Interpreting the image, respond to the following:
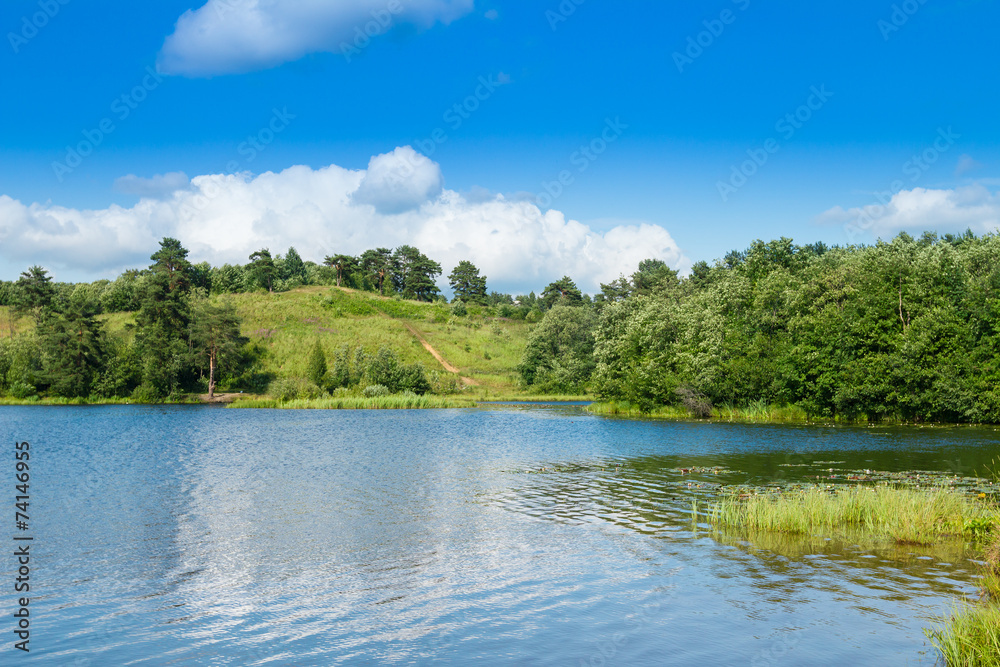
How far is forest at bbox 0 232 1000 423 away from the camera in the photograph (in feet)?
179

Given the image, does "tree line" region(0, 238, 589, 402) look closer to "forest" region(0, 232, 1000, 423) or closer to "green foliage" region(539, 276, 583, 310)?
"forest" region(0, 232, 1000, 423)

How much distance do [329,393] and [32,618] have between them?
78366mm

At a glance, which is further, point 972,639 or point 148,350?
point 148,350

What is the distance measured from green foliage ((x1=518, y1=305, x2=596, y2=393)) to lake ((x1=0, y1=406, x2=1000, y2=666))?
68642 millimetres

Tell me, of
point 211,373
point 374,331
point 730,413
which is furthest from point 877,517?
point 374,331

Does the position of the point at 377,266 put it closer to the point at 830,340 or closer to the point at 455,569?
the point at 830,340

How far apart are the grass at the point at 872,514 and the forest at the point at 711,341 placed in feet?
129

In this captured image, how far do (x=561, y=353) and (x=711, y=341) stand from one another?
45590mm

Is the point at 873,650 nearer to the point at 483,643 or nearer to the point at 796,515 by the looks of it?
the point at 483,643

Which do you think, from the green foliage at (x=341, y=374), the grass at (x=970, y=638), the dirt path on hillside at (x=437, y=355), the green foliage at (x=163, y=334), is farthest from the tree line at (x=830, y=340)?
the green foliage at (x=163, y=334)

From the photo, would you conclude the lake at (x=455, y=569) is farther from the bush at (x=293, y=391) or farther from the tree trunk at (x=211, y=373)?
the tree trunk at (x=211, y=373)

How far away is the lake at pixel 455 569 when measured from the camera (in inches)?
440

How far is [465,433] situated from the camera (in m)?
50.6

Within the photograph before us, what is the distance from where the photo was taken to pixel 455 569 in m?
15.9
